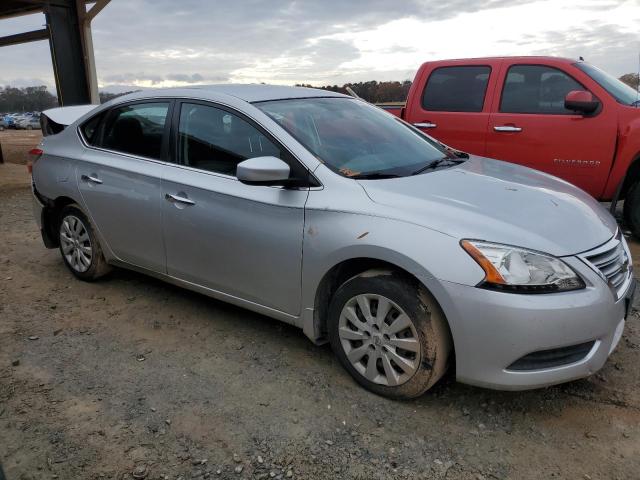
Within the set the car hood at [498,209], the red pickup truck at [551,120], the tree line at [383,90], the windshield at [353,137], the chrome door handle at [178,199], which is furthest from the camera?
the tree line at [383,90]

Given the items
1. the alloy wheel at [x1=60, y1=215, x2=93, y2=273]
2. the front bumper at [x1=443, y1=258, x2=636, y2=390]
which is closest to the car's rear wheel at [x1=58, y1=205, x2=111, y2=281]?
the alloy wheel at [x1=60, y1=215, x2=93, y2=273]

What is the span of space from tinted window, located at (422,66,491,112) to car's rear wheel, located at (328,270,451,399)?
381 centimetres

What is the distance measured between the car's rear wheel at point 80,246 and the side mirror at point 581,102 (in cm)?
453

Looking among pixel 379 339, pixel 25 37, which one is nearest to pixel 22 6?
pixel 25 37

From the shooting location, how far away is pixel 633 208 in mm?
5504

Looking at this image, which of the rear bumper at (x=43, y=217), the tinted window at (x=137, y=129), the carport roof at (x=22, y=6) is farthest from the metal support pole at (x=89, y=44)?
the tinted window at (x=137, y=129)

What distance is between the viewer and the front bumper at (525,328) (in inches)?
93.7

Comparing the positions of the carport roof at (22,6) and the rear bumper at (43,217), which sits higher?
the carport roof at (22,6)

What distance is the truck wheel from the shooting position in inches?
216

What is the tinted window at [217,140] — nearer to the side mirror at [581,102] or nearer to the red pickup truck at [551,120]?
the red pickup truck at [551,120]

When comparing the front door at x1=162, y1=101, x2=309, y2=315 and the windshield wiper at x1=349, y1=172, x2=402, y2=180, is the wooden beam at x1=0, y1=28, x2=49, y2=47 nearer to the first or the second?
the front door at x1=162, y1=101, x2=309, y2=315

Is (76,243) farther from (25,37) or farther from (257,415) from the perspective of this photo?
(25,37)

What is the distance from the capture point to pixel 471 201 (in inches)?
108

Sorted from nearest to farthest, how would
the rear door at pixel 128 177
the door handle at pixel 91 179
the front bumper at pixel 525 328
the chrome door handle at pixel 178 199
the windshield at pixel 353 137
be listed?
1. the front bumper at pixel 525 328
2. the windshield at pixel 353 137
3. the chrome door handle at pixel 178 199
4. the rear door at pixel 128 177
5. the door handle at pixel 91 179
